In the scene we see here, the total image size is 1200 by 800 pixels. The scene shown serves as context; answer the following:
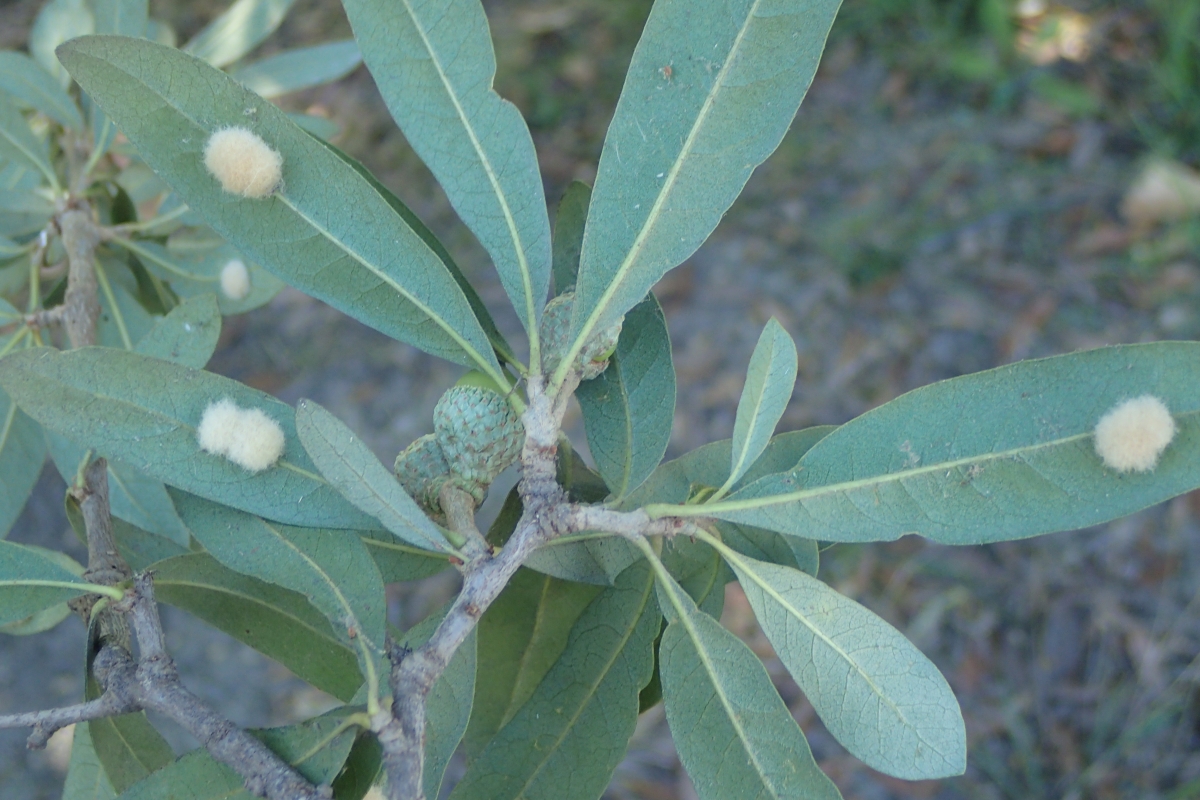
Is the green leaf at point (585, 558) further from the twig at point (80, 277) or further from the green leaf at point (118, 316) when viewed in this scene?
the green leaf at point (118, 316)

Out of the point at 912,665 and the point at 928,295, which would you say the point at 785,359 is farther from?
the point at 928,295

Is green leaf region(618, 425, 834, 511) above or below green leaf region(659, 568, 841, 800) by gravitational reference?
above

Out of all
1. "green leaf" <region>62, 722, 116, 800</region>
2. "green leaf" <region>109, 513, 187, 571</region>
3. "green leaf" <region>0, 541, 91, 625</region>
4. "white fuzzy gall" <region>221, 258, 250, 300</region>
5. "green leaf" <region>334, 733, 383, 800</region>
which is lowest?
"green leaf" <region>62, 722, 116, 800</region>

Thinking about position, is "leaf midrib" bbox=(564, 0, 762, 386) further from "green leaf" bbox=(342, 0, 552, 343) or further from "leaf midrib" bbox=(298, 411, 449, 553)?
"leaf midrib" bbox=(298, 411, 449, 553)

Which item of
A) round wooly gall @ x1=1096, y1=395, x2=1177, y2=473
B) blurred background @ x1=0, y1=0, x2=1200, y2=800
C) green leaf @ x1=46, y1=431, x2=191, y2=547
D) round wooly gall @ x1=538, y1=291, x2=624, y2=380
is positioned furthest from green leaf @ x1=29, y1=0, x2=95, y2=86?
round wooly gall @ x1=1096, y1=395, x2=1177, y2=473

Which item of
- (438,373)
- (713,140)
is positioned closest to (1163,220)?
(438,373)

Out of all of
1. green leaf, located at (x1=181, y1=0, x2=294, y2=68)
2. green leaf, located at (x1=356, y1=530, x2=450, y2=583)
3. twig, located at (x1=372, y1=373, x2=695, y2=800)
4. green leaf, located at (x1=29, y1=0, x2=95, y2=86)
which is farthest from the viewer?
green leaf, located at (x1=181, y1=0, x2=294, y2=68)

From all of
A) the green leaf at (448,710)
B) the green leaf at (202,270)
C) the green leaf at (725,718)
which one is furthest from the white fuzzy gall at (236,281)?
the green leaf at (725,718)
